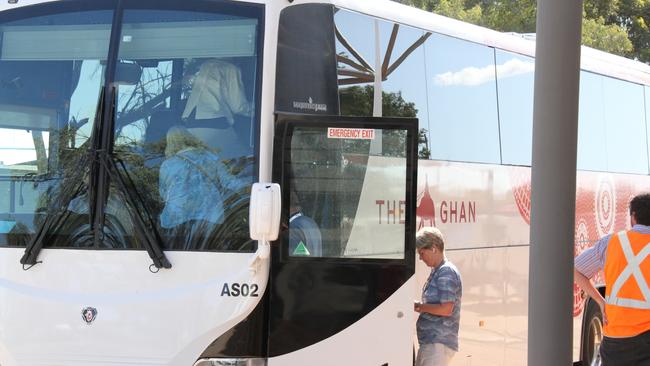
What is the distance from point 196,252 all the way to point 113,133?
38.6 inches

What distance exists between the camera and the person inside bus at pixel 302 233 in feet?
19.6

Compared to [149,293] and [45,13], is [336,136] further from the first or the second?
[45,13]

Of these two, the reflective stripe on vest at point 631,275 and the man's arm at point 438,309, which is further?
the man's arm at point 438,309

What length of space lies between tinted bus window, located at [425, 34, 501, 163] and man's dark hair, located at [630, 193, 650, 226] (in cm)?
195

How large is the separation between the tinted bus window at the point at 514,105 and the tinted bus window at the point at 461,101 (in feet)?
0.52

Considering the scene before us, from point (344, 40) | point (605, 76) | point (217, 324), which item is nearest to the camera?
point (217, 324)

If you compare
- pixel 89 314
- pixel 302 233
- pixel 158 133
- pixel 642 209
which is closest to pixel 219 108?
pixel 158 133

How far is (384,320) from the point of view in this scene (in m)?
6.15

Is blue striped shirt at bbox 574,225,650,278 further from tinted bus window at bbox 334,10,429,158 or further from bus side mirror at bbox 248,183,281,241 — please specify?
bus side mirror at bbox 248,183,281,241

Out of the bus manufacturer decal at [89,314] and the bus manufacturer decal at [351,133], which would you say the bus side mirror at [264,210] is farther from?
the bus manufacturer decal at [89,314]

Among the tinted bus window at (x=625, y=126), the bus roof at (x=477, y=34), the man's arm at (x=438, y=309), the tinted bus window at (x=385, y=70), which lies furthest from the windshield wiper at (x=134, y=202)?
the tinted bus window at (x=625, y=126)

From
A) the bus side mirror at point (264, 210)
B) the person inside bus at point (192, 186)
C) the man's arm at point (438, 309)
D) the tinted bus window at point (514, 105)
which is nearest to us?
the bus side mirror at point (264, 210)

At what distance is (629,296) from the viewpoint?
6.57 metres

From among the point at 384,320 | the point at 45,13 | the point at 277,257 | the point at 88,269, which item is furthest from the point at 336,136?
the point at 45,13
